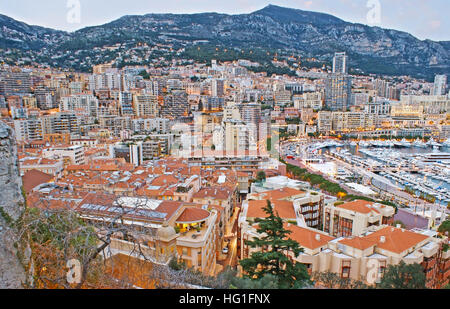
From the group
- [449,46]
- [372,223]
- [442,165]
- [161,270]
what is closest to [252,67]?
[449,46]

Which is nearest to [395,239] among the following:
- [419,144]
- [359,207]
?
[359,207]

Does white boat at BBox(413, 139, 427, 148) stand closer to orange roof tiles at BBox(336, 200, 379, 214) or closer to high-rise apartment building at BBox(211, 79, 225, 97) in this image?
high-rise apartment building at BBox(211, 79, 225, 97)

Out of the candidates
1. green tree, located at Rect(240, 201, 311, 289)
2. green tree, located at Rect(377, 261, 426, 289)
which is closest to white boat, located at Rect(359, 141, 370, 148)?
green tree, located at Rect(377, 261, 426, 289)

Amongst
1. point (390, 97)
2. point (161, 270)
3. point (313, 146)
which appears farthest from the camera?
point (390, 97)

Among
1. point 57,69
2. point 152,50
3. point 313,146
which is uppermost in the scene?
point 152,50

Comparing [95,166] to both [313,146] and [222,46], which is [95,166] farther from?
[222,46]

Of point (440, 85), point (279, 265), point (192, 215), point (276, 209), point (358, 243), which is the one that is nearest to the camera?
point (279, 265)

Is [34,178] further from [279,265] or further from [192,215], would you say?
[279,265]

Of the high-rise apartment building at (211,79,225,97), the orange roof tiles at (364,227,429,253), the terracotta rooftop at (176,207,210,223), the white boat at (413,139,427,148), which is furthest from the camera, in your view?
the high-rise apartment building at (211,79,225,97)

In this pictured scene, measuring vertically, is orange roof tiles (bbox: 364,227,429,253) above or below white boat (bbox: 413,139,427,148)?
above
